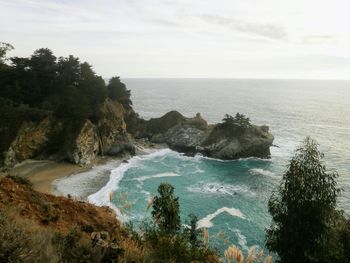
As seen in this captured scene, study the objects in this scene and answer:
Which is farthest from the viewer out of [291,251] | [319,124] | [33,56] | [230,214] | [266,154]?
[319,124]

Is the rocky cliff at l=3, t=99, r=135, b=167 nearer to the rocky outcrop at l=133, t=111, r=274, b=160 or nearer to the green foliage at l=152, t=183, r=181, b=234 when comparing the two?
the rocky outcrop at l=133, t=111, r=274, b=160

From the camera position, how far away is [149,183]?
54.8 m

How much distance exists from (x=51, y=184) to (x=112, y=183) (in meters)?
8.86

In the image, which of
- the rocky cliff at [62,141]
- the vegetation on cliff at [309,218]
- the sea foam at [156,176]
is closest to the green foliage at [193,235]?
the vegetation on cliff at [309,218]

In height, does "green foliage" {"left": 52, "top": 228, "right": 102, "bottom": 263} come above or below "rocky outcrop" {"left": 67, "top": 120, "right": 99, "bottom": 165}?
above

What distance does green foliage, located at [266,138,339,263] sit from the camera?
60.2ft

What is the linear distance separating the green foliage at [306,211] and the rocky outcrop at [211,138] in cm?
5366

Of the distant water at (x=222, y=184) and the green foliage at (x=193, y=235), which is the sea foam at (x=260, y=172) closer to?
the distant water at (x=222, y=184)

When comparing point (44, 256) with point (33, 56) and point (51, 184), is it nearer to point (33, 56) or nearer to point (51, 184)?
point (51, 184)

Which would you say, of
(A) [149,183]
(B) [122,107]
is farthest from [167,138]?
(A) [149,183]

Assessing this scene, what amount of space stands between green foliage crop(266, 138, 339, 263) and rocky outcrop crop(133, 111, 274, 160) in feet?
176

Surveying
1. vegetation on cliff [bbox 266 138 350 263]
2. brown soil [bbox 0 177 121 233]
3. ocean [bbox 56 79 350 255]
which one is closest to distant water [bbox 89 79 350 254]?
ocean [bbox 56 79 350 255]

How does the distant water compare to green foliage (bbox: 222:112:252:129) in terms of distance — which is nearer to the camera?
the distant water

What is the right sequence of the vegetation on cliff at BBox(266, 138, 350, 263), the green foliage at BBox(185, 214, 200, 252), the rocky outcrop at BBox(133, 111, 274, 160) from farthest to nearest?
1. the rocky outcrop at BBox(133, 111, 274, 160)
2. the vegetation on cliff at BBox(266, 138, 350, 263)
3. the green foliage at BBox(185, 214, 200, 252)
